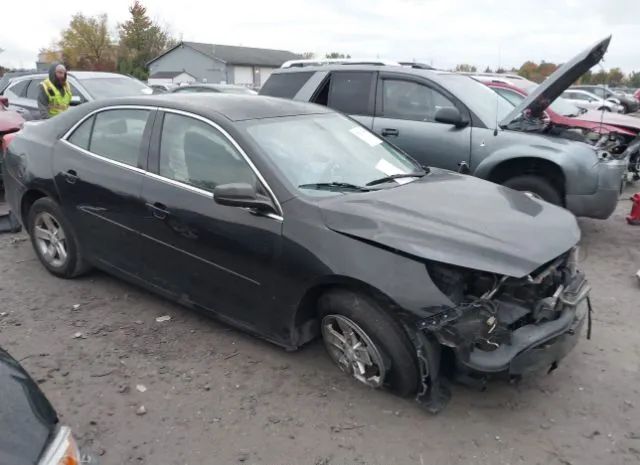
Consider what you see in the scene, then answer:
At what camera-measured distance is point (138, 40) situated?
5681 centimetres

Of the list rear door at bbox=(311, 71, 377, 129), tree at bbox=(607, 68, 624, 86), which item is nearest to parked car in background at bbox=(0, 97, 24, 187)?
rear door at bbox=(311, 71, 377, 129)

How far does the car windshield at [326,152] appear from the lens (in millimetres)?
3459

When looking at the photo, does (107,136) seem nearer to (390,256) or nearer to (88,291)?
(88,291)

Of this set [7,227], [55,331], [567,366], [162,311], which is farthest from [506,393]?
[7,227]

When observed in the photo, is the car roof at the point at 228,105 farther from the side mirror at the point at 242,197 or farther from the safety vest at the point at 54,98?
the safety vest at the point at 54,98

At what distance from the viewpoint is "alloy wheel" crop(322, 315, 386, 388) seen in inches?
121

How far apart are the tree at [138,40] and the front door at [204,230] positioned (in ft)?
180

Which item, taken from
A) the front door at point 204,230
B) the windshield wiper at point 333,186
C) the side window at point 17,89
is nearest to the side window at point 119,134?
the front door at point 204,230

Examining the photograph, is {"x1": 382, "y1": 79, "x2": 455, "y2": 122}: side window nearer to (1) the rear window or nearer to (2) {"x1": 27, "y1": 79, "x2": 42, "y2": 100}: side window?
(1) the rear window

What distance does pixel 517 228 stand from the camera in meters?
3.12

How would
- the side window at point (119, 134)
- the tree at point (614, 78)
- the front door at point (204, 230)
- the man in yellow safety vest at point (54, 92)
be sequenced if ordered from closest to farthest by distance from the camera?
the front door at point (204, 230), the side window at point (119, 134), the man in yellow safety vest at point (54, 92), the tree at point (614, 78)

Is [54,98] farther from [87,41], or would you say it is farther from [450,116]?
[87,41]

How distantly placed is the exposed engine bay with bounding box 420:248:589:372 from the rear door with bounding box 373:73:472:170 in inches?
122

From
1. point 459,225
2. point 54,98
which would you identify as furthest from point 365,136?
point 54,98
